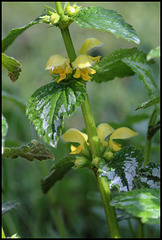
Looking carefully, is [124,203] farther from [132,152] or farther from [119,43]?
[119,43]

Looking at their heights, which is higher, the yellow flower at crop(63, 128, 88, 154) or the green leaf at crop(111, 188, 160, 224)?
the yellow flower at crop(63, 128, 88, 154)

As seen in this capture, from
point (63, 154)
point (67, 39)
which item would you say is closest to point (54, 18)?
point (67, 39)

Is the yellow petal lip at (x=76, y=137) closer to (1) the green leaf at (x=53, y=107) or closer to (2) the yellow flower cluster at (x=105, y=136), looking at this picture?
(2) the yellow flower cluster at (x=105, y=136)

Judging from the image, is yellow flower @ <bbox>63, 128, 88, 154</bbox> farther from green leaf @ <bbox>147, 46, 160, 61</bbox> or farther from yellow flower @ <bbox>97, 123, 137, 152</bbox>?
green leaf @ <bbox>147, 46, 160, 61</bbox>

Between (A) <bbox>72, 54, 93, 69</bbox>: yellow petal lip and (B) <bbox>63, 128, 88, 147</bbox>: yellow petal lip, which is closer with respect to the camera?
(A) <bbox>72, 54, 93, 69</bbox>: yellow petal lip

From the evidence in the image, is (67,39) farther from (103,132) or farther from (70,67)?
(103,132)

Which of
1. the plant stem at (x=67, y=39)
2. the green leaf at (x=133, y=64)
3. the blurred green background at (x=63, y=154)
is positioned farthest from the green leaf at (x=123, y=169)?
the blurred green background at (x=63, y=154)

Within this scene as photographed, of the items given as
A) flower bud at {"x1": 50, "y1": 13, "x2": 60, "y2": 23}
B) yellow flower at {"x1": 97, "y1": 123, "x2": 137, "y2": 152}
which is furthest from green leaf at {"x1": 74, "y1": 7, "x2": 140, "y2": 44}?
yellow flower at {"x1": 97, "y1": 123, "x2": 137, "y2": 152}
